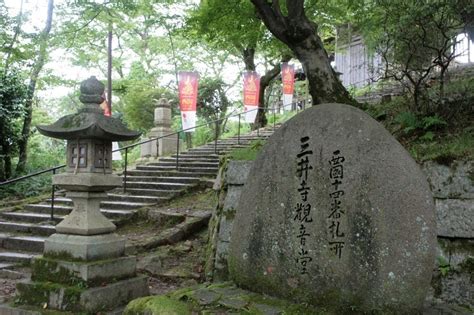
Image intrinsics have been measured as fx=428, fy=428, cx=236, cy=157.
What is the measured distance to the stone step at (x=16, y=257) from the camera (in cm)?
757

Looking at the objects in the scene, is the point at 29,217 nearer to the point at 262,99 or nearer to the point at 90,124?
the point at 90,124

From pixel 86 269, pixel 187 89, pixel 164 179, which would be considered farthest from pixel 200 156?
pixel 86 269

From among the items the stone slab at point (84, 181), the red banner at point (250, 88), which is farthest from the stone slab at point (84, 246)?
the red banner at point (250, 88)

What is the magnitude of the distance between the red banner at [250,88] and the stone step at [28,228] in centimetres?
1024

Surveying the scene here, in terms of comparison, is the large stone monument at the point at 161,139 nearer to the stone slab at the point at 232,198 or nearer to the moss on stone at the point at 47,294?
the stone slab at the point at 232,198

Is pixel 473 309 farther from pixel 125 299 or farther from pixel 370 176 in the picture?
pixel 125 299

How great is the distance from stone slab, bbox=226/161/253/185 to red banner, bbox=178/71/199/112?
10.8m

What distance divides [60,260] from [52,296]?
0.45 meters

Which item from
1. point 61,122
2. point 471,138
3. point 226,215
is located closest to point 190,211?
point 226,215

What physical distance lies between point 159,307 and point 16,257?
5.32 m

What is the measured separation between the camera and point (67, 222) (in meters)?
5.60

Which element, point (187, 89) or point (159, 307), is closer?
point (159, 307)

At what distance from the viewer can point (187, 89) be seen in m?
16.3

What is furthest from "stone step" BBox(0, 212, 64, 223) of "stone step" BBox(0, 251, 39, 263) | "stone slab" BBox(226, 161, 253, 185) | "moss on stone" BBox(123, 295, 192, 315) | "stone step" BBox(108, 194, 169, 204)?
"moss on stone" BBox(123, 295, 192, 315)
